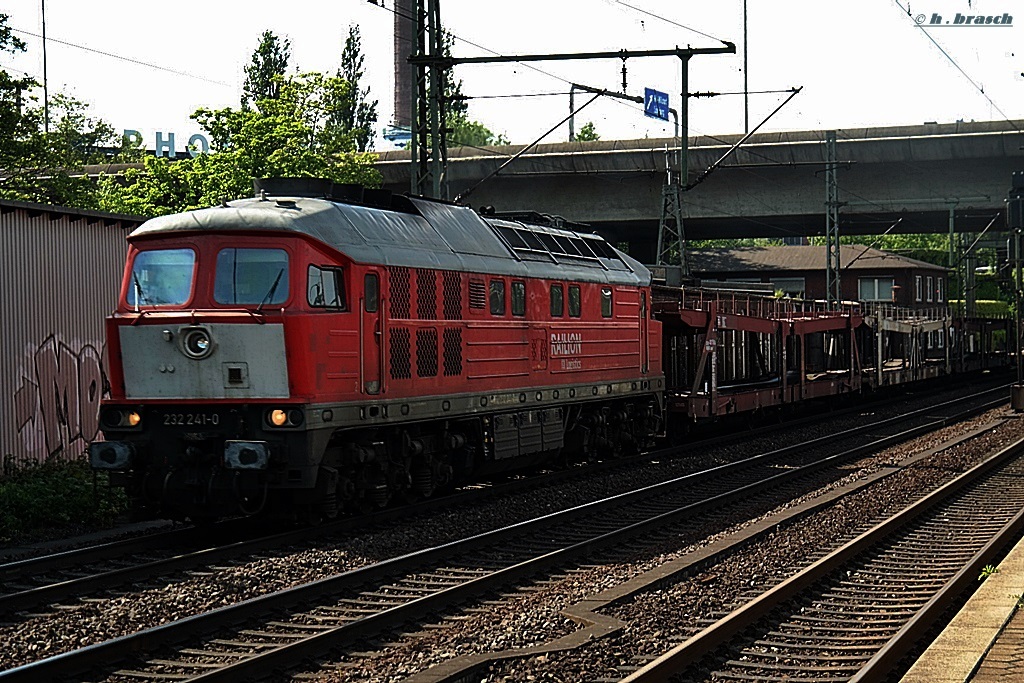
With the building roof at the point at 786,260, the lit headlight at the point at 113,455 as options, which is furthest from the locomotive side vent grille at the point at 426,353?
the building roof at the point at 786,260

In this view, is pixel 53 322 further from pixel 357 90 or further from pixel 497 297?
pixel 357 90

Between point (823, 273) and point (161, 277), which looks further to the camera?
point (823, 273)

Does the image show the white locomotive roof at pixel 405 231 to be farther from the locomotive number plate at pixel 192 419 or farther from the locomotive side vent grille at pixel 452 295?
the locomotive number plate at pixel 192 419

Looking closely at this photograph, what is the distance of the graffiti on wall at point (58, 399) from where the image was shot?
18734 mm

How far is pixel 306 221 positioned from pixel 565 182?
3414 centimetres

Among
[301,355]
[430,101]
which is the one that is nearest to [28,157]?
[430,101]

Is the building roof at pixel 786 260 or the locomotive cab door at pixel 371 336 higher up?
the building roof at pixel 786 260

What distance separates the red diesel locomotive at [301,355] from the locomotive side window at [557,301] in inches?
75.3

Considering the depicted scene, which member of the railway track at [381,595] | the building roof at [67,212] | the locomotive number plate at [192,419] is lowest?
the railway track at [381,595]

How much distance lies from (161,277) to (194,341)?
3.10 feet

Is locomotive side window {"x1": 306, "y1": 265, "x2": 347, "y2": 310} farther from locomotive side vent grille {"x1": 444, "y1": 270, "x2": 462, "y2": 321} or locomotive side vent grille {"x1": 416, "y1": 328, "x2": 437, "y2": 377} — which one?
locomotive side vent grille {"x1": 444, "y1": 270, "x2": 462, "y2": 321}

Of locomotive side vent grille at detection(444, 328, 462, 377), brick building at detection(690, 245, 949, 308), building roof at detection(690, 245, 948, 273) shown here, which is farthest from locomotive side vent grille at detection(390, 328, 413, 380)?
brick building at detection(690, 245, 949, 308)

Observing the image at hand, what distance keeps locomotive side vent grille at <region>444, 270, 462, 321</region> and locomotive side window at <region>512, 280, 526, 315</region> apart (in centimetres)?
170

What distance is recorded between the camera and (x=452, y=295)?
17.8 meters
